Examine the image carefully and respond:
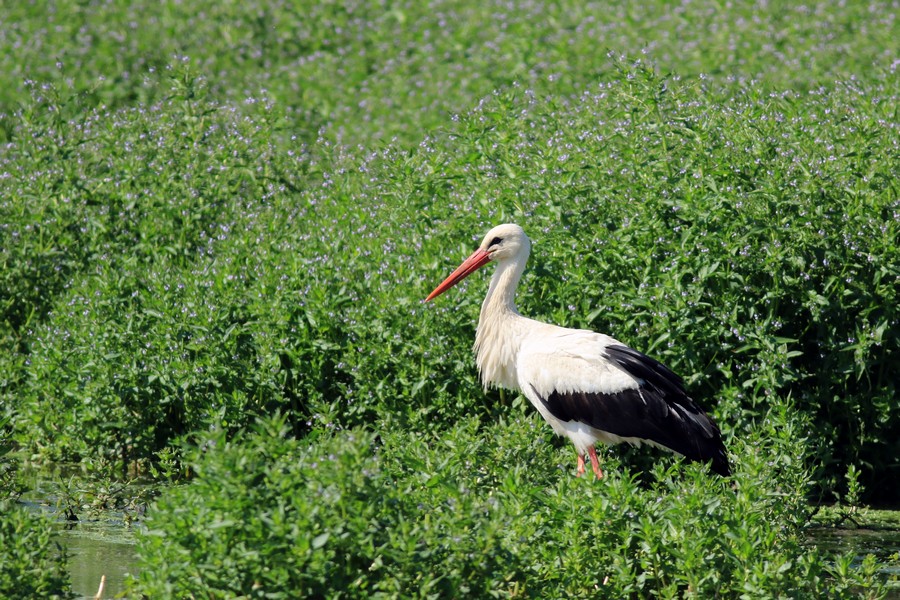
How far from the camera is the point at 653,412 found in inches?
276

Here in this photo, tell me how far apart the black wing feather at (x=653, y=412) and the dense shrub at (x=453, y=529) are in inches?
21.0

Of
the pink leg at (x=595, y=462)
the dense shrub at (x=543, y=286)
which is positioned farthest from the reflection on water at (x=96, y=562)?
the pink leg at (x=595, y=462)

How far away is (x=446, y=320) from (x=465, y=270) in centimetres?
40

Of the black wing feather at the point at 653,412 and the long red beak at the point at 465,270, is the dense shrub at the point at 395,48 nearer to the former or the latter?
the long red beak at the point at 465,270

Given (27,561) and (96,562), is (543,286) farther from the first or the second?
(27,561)

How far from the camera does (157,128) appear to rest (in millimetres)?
10438

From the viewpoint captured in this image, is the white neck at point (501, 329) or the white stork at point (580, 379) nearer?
the white stork at point (580, 379)

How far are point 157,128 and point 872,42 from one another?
26.3ft

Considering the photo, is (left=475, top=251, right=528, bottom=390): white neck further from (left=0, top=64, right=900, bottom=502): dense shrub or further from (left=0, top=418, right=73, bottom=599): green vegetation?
(left=0, top=418, right=73, bottom=599): green vegetation

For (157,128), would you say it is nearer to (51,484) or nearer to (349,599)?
(51,484)

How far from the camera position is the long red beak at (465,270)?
771cm

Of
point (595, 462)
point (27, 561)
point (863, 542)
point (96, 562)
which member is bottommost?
point (863, 542)

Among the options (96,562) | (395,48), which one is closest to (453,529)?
(96,562)

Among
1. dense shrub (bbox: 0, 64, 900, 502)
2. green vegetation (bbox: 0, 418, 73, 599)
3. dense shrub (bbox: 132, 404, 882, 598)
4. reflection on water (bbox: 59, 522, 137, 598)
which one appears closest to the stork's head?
dense shrub (bbox: 0, 64, 900, 502)
